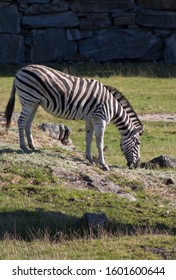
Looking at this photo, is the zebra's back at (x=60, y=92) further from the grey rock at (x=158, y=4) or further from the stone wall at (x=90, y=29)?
the grey rock at (x=158, y=4)

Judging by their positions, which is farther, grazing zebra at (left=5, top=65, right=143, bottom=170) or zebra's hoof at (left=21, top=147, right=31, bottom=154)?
grazing zebra at (left=5, top=65, right=143, bottom=170)

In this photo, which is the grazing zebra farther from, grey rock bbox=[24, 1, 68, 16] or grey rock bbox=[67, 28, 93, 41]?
grey rock bbox=[24, 1, 68, 16]

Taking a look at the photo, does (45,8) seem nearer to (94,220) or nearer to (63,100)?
(63,100)

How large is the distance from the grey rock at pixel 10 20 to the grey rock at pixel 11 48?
0.69ft

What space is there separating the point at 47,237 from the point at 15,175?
2.79 metres

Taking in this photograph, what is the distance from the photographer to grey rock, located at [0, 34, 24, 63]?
33.6m

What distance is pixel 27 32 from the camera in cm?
3381

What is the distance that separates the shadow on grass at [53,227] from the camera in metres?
12.7

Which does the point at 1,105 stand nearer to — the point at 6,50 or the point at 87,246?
the point at 6,50

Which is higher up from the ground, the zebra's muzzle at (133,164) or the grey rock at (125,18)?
the grey rock at (125,18)

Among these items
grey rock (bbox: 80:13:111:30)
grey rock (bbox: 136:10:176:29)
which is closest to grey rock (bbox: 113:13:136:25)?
grey rock (bbox: 136:10:176:29)

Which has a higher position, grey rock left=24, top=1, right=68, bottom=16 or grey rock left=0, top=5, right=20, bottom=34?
grey rock left=24, top=1, right=68, bottom=16

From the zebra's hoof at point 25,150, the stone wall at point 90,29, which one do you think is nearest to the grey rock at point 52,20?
the stone wall at point 90,29

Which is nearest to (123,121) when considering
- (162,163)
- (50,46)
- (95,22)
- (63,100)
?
(162,163)
